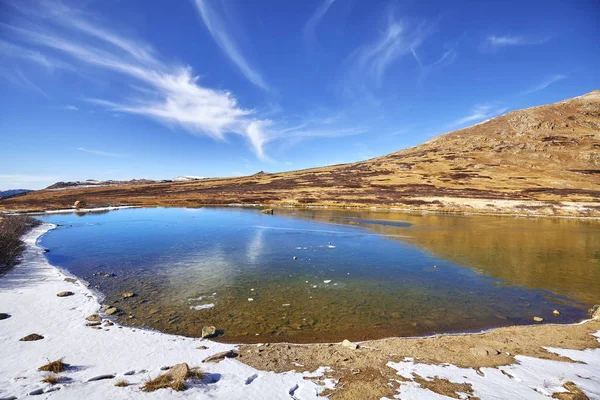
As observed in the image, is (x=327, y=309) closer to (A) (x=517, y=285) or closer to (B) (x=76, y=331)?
(B) (x=76, y=331)

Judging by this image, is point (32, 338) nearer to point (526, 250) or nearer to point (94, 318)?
point (94, 318)

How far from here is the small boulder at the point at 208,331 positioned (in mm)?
12402

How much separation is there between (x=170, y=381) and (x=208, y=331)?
13.2 feet

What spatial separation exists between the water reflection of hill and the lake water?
0.52 ft

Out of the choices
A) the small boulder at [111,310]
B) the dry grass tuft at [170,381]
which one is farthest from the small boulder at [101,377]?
the small boulder at [111,310]

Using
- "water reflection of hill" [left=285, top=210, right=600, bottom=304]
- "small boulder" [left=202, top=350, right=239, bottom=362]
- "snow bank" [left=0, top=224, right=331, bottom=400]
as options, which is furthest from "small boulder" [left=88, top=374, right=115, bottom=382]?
"water reflection of hill" [left=285, top=210, right=600, bottom=304]

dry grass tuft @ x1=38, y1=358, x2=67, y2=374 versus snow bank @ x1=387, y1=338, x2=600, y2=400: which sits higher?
dry grass tuft @ x1=38, y1=358, x2=67, y2=374

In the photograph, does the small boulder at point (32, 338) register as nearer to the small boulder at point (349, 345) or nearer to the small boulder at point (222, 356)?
the small boulder at point (222, 356)

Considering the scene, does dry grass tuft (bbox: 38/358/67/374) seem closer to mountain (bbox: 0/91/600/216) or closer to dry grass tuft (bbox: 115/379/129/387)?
dry grass tuft (bbox: 115/379/129/387)

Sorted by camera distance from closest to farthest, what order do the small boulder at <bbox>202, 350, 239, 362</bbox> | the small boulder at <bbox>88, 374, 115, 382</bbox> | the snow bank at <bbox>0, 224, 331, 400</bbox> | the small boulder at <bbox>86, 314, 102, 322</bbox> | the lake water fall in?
the snow bank at <bbox>0, 224, 331, 400</bbox>, the small boulder at <bbox>88, 374, 115, 382</bbox>, the small boulder at <bbox>202, 350, 239, 362</bbox>, the small boulder at <bbox>86, 314, 102, 322</bbox>, the lake water

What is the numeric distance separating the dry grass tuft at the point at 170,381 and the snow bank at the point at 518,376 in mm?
6332

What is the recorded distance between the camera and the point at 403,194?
94938mm

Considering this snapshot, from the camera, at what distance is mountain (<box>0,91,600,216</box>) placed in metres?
79.2

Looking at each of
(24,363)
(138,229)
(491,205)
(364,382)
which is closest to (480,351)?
(364,382)
